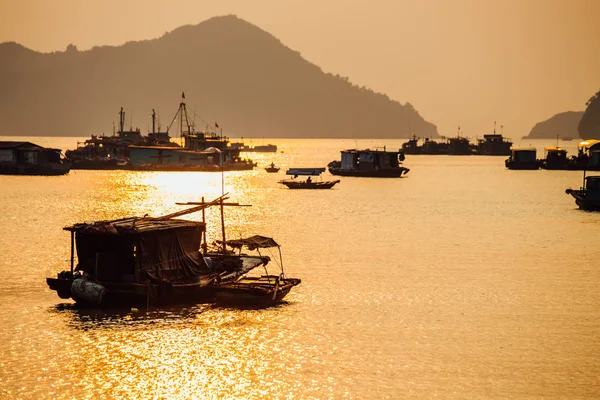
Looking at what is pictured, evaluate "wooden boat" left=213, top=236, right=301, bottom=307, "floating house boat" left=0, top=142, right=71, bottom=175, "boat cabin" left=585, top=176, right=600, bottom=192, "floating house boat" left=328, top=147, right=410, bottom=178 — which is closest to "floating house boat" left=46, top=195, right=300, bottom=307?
"wooden boat" left=213, top=236, right=301, bottom=307

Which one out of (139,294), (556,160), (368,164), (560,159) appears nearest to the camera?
(139,294)

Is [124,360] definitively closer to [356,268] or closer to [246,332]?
[246,332]

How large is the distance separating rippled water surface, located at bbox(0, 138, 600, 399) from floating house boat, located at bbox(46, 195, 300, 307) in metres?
A: 0.73

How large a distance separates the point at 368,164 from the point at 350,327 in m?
85.1

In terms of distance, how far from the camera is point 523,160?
14738 cm

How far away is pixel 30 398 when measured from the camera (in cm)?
2203

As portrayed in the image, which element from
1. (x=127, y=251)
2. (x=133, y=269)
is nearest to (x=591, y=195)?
(x=133, y=269)

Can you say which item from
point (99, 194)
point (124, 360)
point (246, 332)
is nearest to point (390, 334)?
point (246, 332)

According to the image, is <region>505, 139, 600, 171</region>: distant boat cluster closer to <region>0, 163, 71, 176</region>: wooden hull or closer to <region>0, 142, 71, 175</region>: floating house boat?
<region>0, 163, 71, 176</region>: wooden hull

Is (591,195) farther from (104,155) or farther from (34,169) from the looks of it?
(104,155)

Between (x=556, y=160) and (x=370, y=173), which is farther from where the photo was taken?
(x=556, y=160)

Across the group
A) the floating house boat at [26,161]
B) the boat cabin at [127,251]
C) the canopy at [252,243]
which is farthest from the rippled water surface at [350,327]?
the floating house boat at [26,161]

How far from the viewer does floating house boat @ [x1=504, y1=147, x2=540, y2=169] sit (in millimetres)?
146188

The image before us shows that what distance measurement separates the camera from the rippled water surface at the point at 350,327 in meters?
23.5
